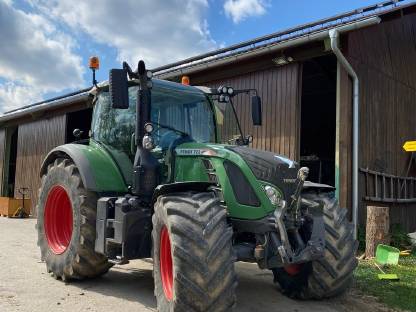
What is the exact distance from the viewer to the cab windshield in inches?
229

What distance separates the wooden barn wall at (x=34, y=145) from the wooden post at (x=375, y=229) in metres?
12.3

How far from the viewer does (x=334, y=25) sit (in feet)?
31.9

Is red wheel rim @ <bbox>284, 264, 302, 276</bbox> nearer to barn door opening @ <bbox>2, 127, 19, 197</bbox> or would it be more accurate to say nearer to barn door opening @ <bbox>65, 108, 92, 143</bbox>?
barn door opening @ <bbox>65, 108, 92, 143</bbox>

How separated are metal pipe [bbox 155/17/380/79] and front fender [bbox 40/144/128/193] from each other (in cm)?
499

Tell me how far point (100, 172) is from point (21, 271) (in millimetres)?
2012

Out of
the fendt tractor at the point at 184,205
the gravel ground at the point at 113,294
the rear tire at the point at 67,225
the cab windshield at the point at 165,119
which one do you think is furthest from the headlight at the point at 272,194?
the rear tire at the point at 67,225

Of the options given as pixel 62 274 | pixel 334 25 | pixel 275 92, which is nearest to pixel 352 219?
pixel 275 92

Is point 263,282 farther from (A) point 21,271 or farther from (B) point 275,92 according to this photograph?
(B) point 275,92

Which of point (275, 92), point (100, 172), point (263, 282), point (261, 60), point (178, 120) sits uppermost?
point (261, 60)

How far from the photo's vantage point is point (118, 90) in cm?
520

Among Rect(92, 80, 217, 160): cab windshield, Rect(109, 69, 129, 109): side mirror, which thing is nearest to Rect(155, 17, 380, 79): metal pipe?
Rect(92, 80, 217, 160): cab windshield

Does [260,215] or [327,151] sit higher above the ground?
[327,151]

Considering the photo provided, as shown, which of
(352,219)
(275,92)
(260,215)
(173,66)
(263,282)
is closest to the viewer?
(260,215)

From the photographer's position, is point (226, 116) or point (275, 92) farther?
point (275, 92)
